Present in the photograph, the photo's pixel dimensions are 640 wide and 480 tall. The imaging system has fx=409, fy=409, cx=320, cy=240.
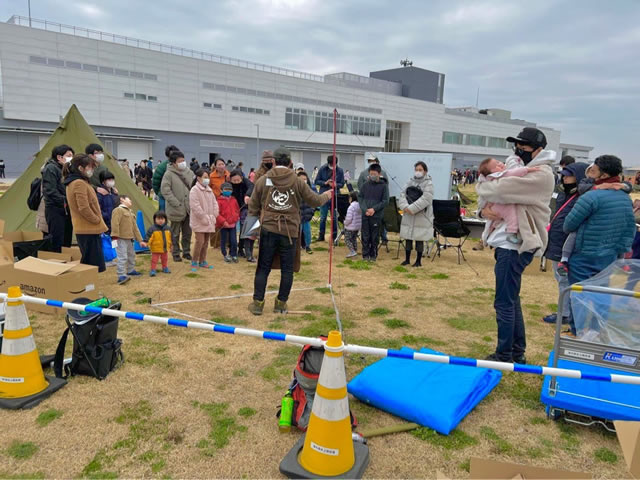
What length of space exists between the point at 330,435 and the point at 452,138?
232ft

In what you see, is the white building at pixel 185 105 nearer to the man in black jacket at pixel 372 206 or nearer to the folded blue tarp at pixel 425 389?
the man in black jacket at pixel 372 206

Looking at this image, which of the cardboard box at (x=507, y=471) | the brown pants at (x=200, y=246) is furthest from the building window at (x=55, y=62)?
the cardboard box at (x=507, y=471)

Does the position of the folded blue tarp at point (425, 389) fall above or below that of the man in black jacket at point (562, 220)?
below

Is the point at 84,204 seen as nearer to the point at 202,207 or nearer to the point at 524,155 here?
the point at 202,207

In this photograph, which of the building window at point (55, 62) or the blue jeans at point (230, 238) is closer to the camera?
the blue jeans at point (230, 238)

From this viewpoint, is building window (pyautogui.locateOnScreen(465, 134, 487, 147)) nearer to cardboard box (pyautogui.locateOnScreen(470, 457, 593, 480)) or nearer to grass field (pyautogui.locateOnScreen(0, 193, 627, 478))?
grass field (pyautogui.locateOnScreen(0, 193, 627, 478))

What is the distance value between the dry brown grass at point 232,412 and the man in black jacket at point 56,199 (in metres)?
1.66

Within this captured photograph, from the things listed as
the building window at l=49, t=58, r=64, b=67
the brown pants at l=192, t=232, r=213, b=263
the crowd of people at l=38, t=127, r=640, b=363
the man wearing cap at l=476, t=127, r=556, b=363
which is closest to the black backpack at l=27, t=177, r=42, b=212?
the crowd of people at l=38, t=127, r=640, b=363

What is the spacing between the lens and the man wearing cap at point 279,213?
4.74 meters

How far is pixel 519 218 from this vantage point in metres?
3.47

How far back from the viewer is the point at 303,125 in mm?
48844

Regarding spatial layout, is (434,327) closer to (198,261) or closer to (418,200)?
(418,200)

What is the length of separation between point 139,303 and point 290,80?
150 ft

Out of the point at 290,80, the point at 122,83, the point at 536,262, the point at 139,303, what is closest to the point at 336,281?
the point at 139,303
